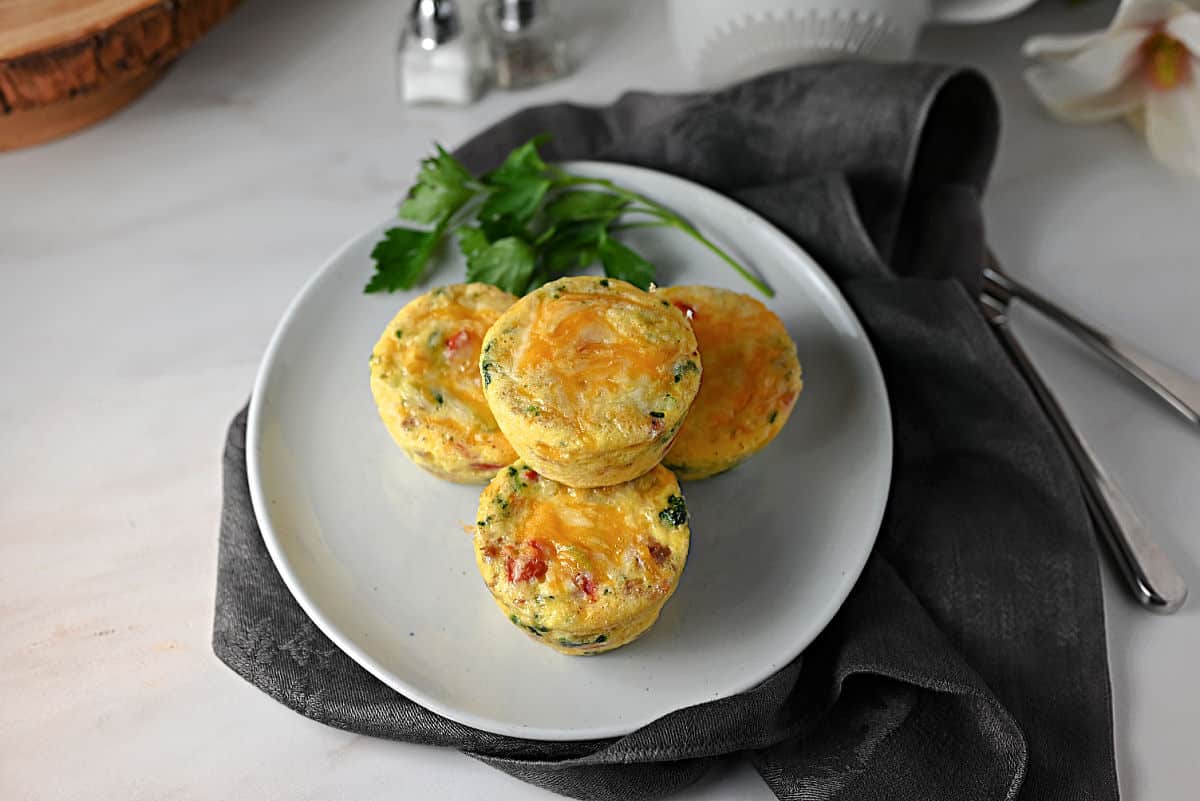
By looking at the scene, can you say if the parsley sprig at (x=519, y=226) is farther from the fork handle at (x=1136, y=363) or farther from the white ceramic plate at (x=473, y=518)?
the fork handle at (x=1136, y=363)

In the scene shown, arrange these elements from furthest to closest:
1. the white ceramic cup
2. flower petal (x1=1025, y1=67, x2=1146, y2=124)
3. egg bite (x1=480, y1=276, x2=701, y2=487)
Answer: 1. flower petal (x1=1025, y1=67, x2=1146, y2=124)
2. the white ceramic cup
3. egg bite (x1=480, y1=276, x2=701, y2=487)

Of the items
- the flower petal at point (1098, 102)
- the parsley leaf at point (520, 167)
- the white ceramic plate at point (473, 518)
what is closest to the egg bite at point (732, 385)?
the white ceramic plate at point (473, 518)

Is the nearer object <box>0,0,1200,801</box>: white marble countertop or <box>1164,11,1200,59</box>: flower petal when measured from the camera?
<box>0,0,1200,801</box>: white marble countertop

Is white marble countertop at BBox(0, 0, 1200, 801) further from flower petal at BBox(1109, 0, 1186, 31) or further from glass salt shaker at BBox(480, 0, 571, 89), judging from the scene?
flower petal at BBox(1109, 0, 1186, 31)

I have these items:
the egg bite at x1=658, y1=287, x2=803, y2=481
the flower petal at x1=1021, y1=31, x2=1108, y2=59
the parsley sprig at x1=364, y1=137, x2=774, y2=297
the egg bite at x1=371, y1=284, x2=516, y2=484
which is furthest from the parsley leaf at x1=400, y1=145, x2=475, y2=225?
the flower petal at x1=1021, y1=31, x2=1108, y2=59

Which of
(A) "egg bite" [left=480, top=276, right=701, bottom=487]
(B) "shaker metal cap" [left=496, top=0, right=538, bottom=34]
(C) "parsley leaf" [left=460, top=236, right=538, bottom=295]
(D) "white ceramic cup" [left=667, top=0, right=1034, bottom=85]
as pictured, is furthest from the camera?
(B) "shaker metal cap" [left=496, top=0, right=538, bottom=34]

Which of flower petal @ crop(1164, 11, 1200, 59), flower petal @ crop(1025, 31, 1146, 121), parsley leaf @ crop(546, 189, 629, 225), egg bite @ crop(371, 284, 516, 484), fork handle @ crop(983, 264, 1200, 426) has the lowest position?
fork handle @ crop(983, 264, 1200, 426)

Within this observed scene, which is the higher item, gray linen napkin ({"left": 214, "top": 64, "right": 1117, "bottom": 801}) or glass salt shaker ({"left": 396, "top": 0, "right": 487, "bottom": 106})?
glass salt shaker ({"left": 396, "top": 0, "right": 487, "bottom": 106})

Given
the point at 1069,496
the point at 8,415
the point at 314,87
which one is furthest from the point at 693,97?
the point at 8,415
